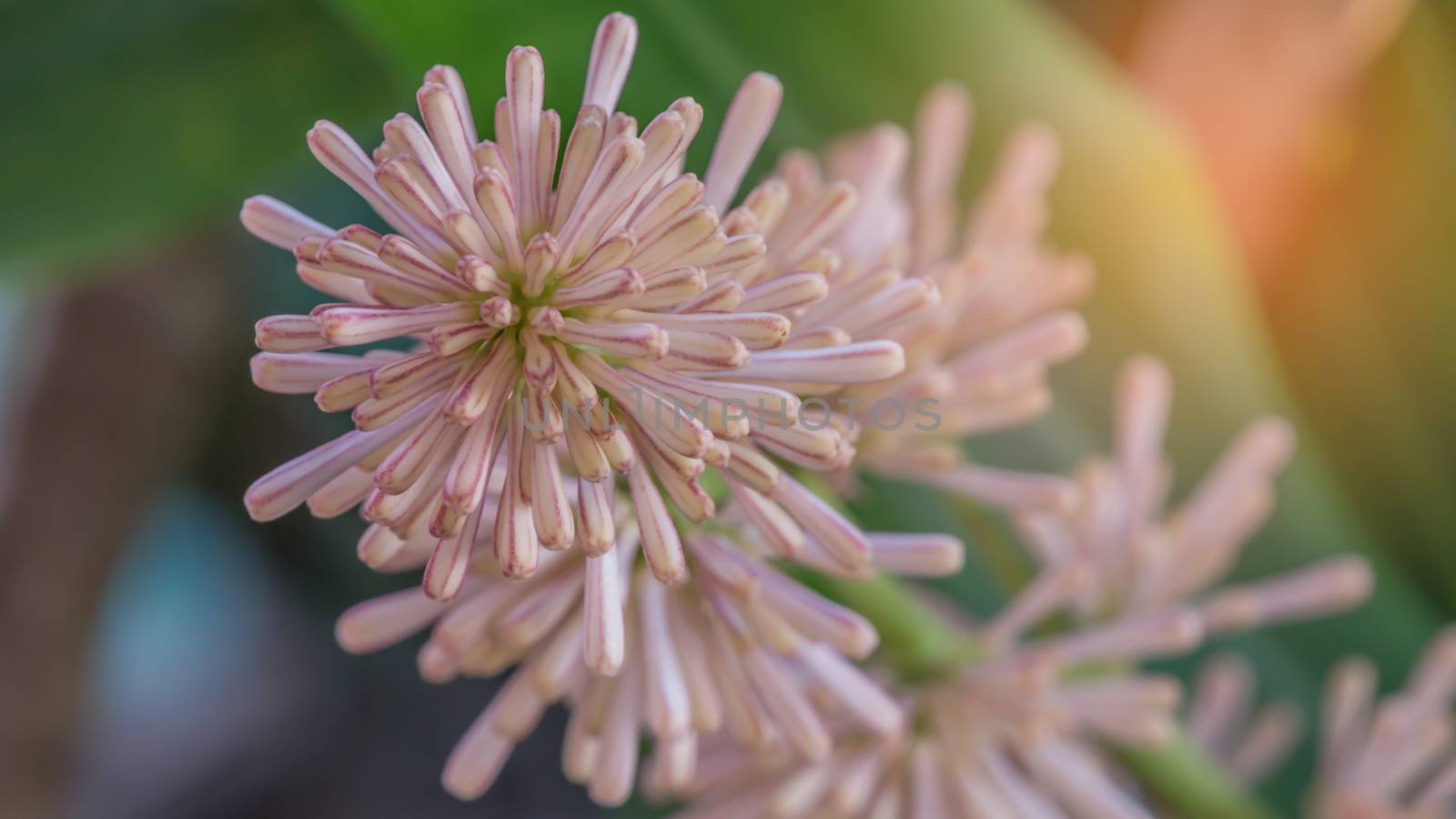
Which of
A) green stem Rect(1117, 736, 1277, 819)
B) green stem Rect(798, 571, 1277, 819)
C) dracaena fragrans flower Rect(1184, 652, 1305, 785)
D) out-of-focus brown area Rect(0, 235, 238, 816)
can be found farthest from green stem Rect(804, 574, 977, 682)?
out-of-focus brown area Rect(0, 235, 238, 816)

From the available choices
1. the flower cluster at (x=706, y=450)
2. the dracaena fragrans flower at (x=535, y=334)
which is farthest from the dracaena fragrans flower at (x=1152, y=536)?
the dracaena fragrans flower at (x=535, y=334)

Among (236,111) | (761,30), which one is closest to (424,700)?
(236,111)

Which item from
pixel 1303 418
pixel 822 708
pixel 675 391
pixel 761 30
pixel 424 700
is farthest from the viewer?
pixel 424 700

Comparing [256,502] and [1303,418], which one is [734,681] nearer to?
[256,502]

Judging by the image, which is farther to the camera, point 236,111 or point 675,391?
point 236,111

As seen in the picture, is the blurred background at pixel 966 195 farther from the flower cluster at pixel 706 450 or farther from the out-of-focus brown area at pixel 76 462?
the flower cluster at pixel 706 450

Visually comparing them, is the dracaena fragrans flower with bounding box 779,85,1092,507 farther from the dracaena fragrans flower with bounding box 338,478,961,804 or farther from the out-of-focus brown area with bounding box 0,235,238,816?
the out-of-focus brown area with bounding box 0,235,238,816

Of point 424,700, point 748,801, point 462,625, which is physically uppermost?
point 462,625
